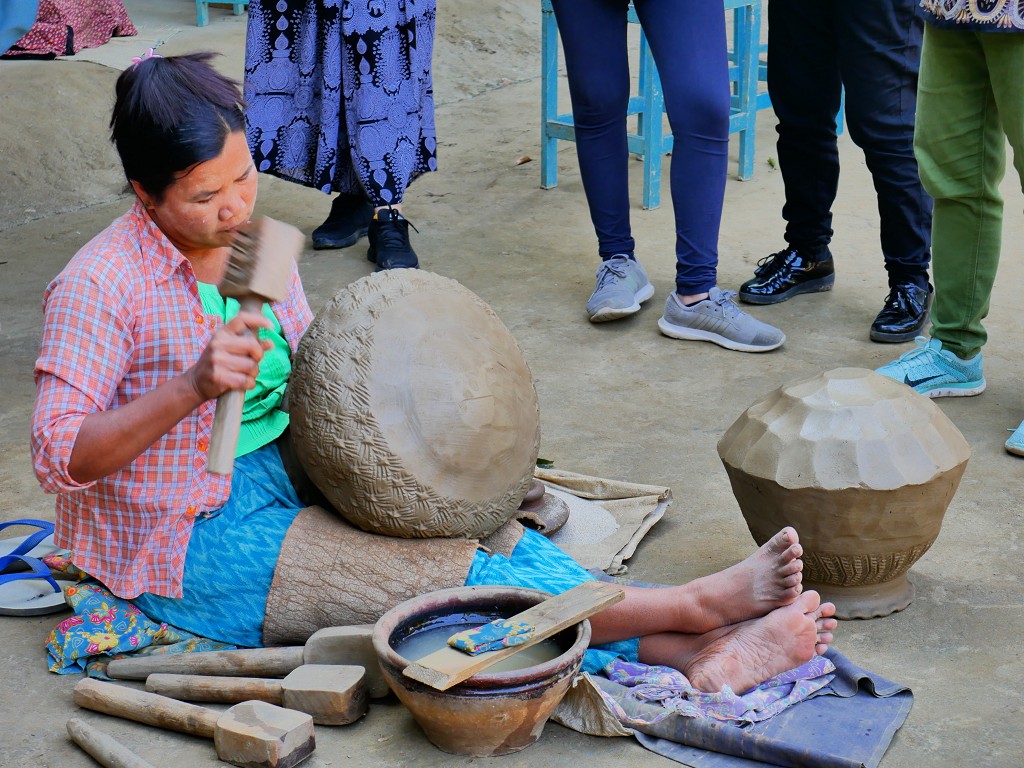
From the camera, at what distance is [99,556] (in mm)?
2340

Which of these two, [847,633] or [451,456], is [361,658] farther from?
[847,633]

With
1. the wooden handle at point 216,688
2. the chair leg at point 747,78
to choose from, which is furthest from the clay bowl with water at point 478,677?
the chair leg at point 747,78

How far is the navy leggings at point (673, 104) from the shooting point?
379 centimetres

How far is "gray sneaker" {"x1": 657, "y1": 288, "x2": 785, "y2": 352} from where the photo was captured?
13.0 ft

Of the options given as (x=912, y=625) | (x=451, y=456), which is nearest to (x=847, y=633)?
(x=912, y=625)

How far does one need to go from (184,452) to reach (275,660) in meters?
0.42

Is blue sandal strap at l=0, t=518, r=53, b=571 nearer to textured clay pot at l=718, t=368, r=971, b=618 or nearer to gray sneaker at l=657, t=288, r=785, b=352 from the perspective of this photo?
textured clay pot at l=718, t=368, r=971, b=618

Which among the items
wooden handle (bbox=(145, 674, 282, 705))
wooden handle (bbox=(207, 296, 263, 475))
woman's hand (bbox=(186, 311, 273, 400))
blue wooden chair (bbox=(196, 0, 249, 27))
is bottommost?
wooden handle (bbox=(145, 674, 282, 705))

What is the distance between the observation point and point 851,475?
7.61 ft

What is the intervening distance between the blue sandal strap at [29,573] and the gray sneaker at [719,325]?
2199mm

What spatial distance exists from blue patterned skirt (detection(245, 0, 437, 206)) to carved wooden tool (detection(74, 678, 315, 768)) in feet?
9.32

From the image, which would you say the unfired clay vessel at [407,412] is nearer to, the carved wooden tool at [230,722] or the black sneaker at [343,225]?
the carved wooden tool at [230,722]

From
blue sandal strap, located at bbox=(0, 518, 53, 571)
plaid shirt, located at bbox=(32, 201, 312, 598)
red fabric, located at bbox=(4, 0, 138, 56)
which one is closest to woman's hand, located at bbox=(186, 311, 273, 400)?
plaid shirt, located at bbox=(32, 201, 312, 598)

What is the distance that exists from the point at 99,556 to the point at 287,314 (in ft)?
2.00
